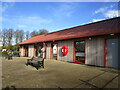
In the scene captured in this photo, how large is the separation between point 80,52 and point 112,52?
301cm

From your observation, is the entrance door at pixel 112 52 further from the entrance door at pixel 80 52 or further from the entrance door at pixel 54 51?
the entrance door at pixel 54 51

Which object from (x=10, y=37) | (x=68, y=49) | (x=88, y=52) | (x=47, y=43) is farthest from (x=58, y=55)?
(x=10, y=37)

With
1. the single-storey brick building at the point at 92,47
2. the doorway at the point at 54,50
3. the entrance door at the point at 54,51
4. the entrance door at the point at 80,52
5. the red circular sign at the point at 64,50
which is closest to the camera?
the single-storey brick building at the point at 92,47

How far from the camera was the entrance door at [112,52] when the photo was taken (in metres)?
7.18

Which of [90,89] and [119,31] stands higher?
[119,31]

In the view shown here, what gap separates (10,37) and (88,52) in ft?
121

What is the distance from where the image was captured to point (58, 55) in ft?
38.5

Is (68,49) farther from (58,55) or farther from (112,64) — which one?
(112,64)

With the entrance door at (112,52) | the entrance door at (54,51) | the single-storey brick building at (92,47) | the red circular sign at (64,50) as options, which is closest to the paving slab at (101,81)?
the entrance door at (112,52)

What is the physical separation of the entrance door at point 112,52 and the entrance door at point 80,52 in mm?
2341

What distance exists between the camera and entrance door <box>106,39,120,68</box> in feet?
23.5

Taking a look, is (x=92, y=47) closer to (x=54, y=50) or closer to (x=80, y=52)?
(x=80, y=52)

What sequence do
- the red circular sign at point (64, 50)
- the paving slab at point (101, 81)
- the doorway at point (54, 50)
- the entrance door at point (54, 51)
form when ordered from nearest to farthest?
the paving slab at point (101, 81) < the red circular sign at point (64, 50) < the doorway at point (54, 50) < the entrance door at point (54, 51)

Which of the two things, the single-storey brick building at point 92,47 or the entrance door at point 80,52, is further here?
the entrance door at point 80,52
